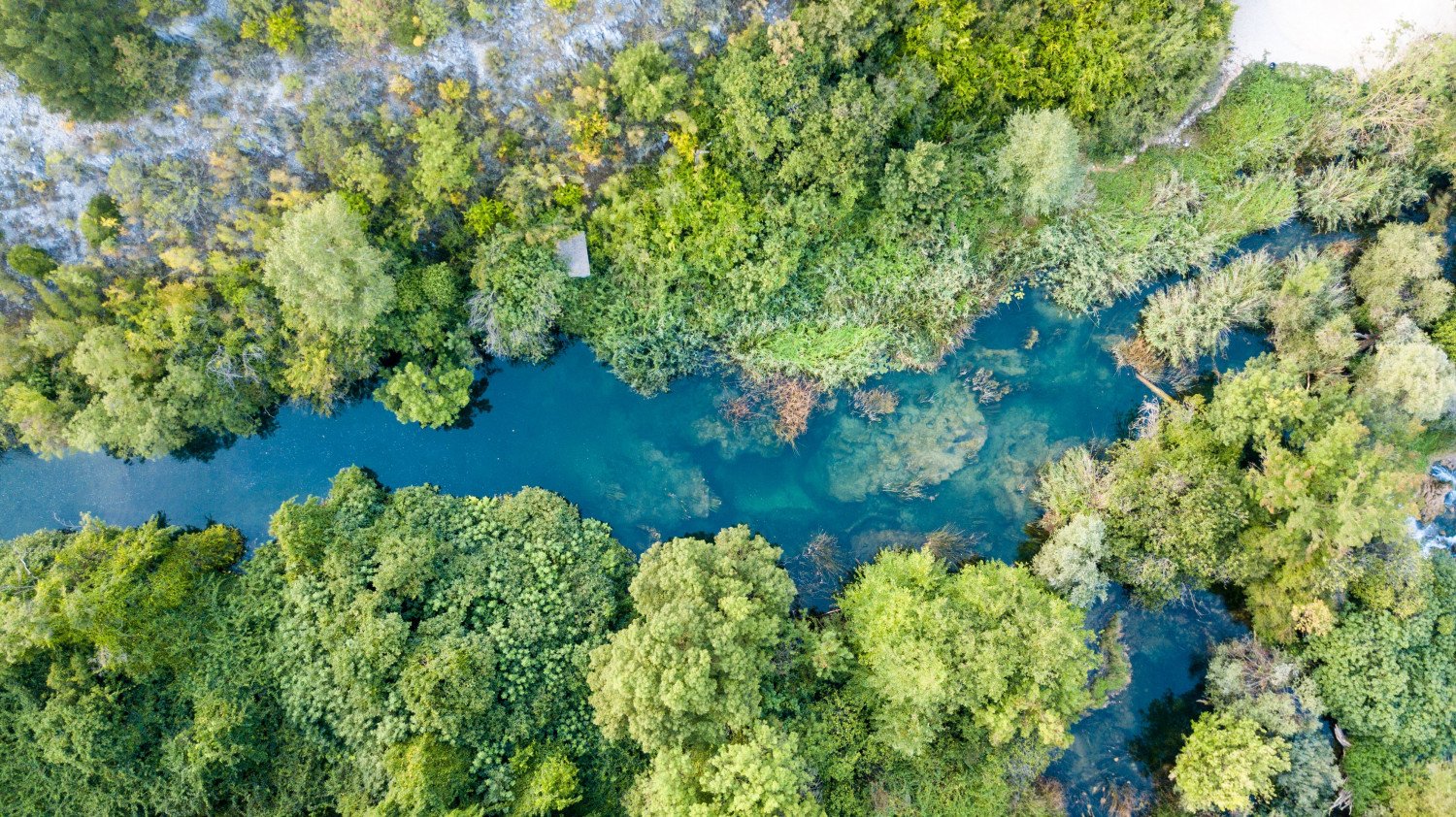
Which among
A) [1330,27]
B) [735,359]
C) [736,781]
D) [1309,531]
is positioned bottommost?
[736,781]

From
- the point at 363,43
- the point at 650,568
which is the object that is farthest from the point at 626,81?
Result: the point at 650,568

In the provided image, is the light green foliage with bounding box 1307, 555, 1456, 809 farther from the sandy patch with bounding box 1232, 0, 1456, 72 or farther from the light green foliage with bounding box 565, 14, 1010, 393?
the sandy patch with bounding box 1232, 0, 1456, 72

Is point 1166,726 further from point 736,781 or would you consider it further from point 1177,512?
point 736,781

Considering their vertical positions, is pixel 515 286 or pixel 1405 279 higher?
pixel 1405 279

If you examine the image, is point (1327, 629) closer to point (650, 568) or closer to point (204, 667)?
point (650, 568)

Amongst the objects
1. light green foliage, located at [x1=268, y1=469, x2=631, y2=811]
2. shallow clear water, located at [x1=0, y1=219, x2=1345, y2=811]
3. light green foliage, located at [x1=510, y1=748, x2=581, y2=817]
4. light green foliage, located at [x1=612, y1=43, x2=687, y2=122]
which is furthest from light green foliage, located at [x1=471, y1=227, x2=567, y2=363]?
light green foliage, located at [x1=510, y1=748, x2=581, y2=817]

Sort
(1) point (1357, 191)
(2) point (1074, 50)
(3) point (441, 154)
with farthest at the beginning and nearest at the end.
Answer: (1) point (1357, 191) → (2) point (1074, 50) → (3) point (441, 154)

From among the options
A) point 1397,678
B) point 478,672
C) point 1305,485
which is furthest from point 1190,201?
point 478,672
